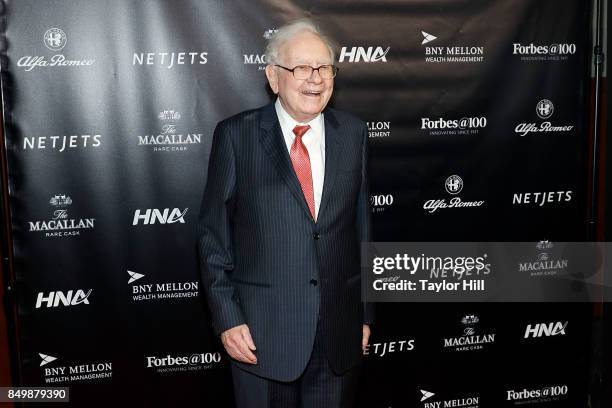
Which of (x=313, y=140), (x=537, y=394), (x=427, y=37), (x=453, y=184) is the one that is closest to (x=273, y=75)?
(x=313, y=140)

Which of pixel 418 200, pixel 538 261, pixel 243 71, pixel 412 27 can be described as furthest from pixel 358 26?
pixel 538 261

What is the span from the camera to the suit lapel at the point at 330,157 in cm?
A: 195

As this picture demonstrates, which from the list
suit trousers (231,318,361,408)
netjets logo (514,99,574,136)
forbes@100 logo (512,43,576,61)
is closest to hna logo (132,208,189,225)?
suit trousers (231,318,361,408)

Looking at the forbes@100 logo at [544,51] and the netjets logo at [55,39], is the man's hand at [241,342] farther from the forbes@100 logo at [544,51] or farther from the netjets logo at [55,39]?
the forbes@100 logo at [544,51]

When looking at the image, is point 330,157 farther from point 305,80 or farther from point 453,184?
point 453,184

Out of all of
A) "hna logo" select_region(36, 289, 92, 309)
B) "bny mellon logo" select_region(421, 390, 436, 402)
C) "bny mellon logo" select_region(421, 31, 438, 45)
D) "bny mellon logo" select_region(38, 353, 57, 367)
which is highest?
"bny mellon logo" select_region(421, 31, 438, 45)

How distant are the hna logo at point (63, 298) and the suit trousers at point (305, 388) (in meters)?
1.11

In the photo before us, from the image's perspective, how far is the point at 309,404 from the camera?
2027 mm

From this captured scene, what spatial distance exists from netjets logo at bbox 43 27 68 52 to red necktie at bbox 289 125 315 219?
135 cm

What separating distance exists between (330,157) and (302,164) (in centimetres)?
10

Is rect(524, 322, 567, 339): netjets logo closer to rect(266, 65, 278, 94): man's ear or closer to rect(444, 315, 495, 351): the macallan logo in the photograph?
rect(444, 315, 495, 351): the macallan logo

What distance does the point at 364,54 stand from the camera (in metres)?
3.07

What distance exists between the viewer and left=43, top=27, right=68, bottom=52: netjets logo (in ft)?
8.81

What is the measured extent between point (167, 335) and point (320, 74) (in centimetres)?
164
